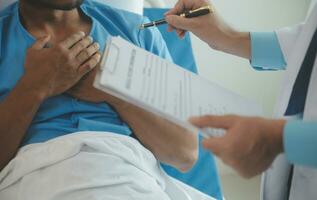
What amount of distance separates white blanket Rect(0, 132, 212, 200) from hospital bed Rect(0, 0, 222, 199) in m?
0.32

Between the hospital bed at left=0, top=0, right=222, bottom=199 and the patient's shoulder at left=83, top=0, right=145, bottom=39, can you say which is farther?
the hospital bed at left=0, top=0, right=222, bottom=199

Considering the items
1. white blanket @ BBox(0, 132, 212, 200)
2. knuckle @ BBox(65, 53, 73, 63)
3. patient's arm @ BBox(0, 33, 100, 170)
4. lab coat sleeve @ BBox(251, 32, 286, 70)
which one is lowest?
white blanket @ BBox(0, 132, 212, 200)

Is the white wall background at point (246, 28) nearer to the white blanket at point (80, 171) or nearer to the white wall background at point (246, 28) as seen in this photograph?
the white wall background at point (246, 28)

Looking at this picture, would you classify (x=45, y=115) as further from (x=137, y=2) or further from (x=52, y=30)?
(x=137, y=2)

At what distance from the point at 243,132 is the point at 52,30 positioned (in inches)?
32.1

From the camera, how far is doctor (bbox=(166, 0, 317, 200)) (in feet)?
2.05

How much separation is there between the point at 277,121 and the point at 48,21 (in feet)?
2.77

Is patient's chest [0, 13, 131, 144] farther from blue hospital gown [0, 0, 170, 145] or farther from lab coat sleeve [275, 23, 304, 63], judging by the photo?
lab coat sleeve [275, 23, 304, 63]

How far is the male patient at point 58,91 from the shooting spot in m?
1.03

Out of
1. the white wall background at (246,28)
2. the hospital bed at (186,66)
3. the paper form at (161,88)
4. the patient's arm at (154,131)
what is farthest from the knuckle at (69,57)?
the white wall background at (246,28)

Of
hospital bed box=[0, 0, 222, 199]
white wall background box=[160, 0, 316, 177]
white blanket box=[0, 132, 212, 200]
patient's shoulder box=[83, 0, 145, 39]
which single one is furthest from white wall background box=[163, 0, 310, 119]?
white blanket box=[0, 132, 212, 200]

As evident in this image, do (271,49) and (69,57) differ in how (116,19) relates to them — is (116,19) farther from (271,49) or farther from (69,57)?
(271,49)

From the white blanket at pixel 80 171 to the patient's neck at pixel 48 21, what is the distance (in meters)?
0.38

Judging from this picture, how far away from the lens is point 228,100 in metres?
0.82
